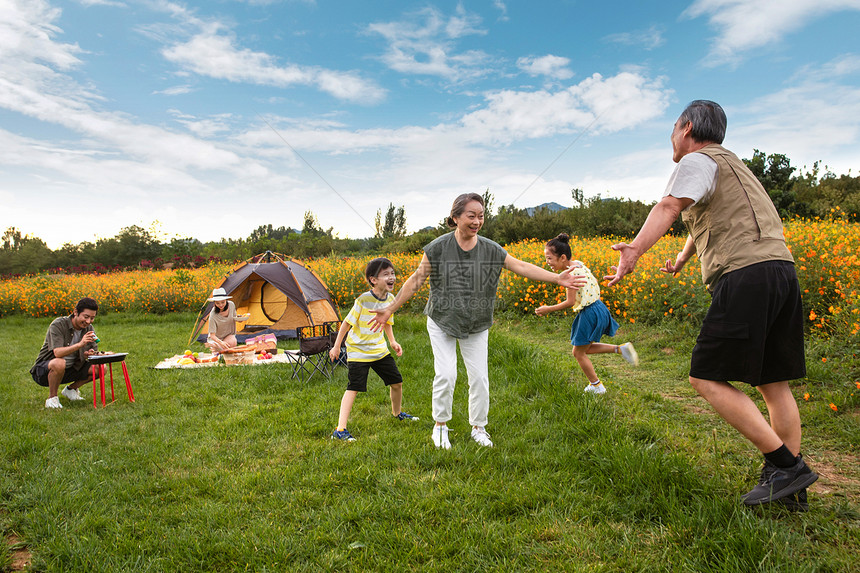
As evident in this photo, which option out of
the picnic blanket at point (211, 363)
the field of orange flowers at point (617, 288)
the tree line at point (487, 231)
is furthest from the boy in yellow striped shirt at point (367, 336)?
the tree line at point (487, 231)

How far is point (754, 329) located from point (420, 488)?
7.38ft

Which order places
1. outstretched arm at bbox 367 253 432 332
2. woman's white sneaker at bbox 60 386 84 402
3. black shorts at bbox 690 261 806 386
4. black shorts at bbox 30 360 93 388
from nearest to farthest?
black shorts at bbox 690 261 806 386 → outstretched arm at bbox 367 253 432 332 → black shorts at bbox 30 360 93 388 → woman's white sneaker at bbox 60 386 84 402

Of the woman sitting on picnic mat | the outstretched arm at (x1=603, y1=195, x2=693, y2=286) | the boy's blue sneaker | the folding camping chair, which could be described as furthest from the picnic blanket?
the outstretched arm at (x1=603, y1=195, x2=693, y2=286)

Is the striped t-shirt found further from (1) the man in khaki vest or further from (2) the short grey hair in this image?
(2) the short grey hair

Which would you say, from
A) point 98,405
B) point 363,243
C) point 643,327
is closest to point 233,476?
point 98,405

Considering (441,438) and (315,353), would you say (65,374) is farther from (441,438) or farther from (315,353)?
(441,438)

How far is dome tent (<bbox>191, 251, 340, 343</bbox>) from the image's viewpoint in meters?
10.1

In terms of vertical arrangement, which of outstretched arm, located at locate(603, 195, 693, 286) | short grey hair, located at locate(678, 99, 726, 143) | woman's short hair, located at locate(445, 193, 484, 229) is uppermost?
short grey hair, located at locate(678, 99, 726, 143)

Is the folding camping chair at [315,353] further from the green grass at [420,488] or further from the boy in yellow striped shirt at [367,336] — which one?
the boy in yellow striped shirt at [367,336]

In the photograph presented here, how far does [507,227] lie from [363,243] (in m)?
13.8

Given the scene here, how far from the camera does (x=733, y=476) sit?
3.10 m

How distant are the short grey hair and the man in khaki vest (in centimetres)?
1

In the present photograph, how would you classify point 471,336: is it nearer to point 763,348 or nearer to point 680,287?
point 763,348

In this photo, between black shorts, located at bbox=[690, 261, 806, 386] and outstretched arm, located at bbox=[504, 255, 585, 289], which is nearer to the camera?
black shorts, located at bbox=[690, 261, 806, 386]
